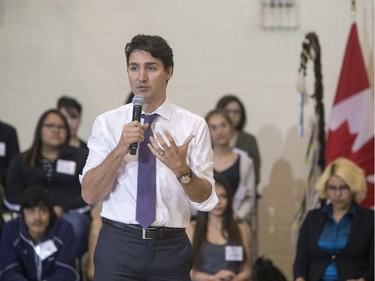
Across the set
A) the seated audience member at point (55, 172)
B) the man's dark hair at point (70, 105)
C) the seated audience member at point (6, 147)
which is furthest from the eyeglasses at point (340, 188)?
the seated audience member at point (6, 147)

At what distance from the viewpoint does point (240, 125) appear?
5184 millimetres

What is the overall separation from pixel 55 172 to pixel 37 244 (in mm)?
568

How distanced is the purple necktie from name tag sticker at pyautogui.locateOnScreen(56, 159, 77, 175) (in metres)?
2.29

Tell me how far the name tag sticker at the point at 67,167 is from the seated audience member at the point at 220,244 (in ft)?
2.79

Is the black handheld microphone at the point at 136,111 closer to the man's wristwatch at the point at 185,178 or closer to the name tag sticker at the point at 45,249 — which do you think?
the man's wristwatch at the point at 185,178

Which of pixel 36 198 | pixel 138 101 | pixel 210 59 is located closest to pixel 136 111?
pixel 138 101

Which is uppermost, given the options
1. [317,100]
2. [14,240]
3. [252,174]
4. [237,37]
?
[237,37]

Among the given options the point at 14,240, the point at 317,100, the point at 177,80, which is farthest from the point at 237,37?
the point at 14,240

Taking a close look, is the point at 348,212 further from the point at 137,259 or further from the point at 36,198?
the point at 137,259

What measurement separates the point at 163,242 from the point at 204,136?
0.38 meters

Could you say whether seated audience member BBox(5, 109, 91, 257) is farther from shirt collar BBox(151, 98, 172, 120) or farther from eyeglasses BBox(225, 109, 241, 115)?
shirt collar BBox(151, 98, 172, 120)

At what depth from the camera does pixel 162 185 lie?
7.88 ft

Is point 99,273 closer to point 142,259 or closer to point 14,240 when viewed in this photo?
point 142,259

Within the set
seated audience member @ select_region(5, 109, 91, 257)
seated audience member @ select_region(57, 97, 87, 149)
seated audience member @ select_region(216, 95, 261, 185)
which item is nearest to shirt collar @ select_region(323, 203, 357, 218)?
seated audience member @ select_region(216, 95, 261, 185)
